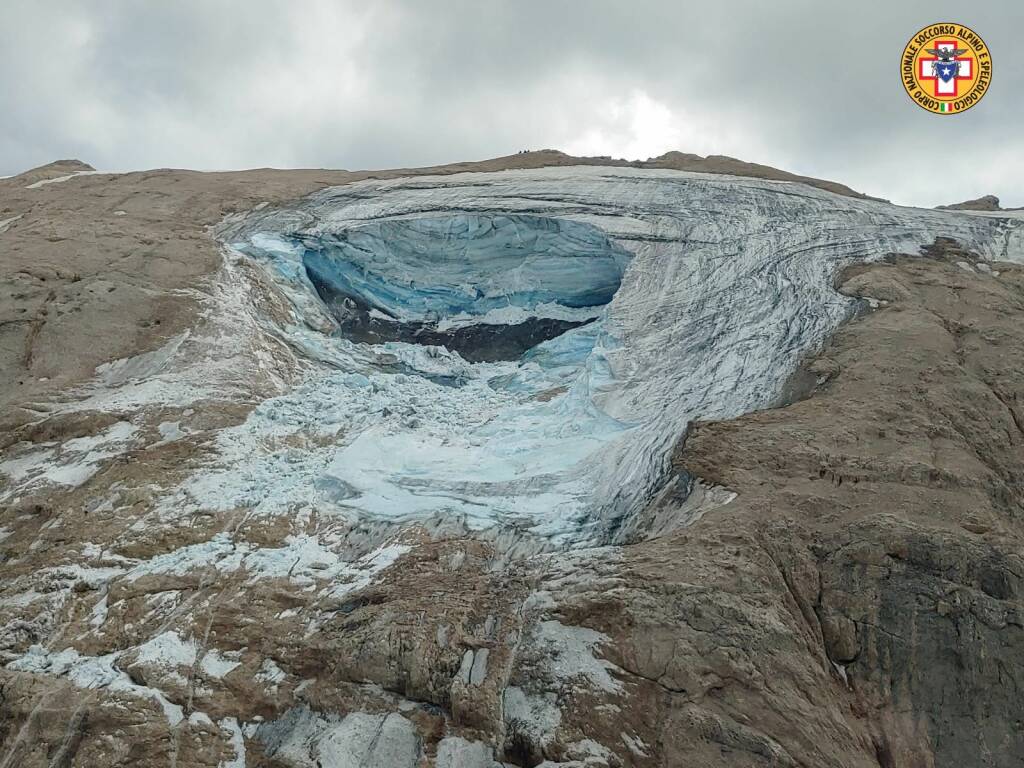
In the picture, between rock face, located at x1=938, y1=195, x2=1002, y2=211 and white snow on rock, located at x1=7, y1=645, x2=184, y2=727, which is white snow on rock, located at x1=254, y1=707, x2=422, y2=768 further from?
rock face, located at x1=938, y1=195, x2=1002, y2=211

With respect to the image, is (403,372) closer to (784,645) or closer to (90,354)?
(90,354)

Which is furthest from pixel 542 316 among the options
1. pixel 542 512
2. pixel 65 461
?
pixel 65 461

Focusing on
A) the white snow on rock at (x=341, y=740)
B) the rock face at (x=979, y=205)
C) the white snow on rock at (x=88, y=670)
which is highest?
the rock face at (x=979, y=205)

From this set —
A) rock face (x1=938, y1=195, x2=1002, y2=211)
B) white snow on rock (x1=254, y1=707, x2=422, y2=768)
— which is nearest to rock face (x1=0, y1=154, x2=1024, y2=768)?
white snow on rock (x1=254, y1=707, x2=422, y2=768)

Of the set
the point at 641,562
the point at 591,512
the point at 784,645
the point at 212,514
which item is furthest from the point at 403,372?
the point at 784,645

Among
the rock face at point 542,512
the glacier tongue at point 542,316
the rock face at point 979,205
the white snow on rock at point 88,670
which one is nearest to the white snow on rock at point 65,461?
the rock face at point 542,512

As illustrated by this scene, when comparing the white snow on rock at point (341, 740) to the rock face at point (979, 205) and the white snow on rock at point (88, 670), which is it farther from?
the rock face at point (979, 205)

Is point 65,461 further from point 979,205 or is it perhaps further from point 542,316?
point 979,205
